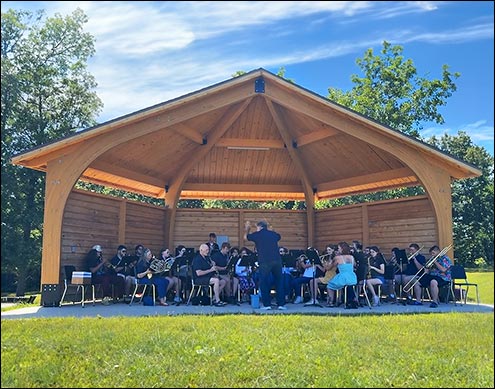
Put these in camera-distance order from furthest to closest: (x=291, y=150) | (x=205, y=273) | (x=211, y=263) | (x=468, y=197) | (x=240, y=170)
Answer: (x=468, y=197) → (x=240, y=170) → (x=291, y=150) → (x=211, y=263) → (x=205, y=273)

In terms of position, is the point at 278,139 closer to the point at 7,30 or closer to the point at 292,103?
the point at 292,103

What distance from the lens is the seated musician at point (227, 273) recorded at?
35.2 feet

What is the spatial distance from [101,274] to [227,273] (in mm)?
2589

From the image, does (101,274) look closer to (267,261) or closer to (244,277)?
(244,277)

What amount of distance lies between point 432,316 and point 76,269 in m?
6.68

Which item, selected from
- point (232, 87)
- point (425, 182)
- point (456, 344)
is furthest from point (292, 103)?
point (456, 344)

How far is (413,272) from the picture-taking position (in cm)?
1083

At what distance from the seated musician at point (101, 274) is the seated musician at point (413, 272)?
231 inches

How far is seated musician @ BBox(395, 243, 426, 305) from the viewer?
34.3ft

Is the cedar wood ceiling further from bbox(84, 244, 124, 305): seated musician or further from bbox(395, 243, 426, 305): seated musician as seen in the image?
bbox(84, 244, 124, 305): seated musician

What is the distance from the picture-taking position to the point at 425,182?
11039 mm

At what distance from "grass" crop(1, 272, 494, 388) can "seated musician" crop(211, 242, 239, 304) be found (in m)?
3.73


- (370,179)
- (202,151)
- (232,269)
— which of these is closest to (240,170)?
(202,151)

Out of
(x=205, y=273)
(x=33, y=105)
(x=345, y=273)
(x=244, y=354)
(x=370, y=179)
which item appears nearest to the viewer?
(x=244, y=354)
